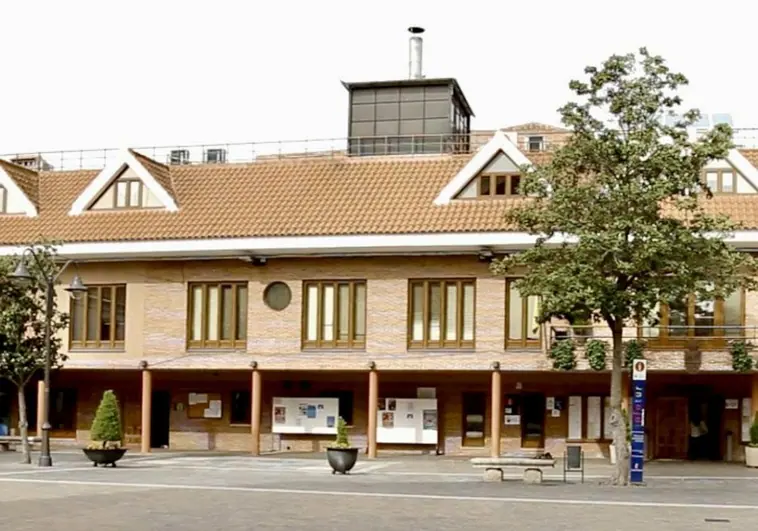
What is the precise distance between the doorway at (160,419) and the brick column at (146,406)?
2.30 meters

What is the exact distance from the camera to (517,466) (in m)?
26.6

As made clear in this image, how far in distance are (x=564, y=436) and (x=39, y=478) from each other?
54.7ft

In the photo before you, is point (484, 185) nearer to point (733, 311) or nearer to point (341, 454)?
point (733, 311)

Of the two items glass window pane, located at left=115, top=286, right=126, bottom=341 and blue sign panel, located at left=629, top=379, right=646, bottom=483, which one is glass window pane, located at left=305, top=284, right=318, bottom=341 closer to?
glass window pane, located at left=115, top=286, right=126, bottom=341

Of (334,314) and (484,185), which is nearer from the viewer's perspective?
(484,185)

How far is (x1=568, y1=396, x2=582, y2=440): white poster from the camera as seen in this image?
123 feet

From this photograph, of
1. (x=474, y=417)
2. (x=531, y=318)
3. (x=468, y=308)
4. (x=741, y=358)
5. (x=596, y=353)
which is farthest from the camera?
(x=474, y=417)

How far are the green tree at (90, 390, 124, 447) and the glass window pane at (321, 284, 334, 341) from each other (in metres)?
9.29

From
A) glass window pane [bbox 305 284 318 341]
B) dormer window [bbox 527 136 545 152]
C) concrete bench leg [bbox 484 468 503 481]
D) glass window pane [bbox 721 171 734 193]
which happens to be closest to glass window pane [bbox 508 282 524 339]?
glass window pane [bbox 305 284 318 341]

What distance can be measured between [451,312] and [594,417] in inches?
204

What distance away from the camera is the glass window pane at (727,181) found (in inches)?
1423

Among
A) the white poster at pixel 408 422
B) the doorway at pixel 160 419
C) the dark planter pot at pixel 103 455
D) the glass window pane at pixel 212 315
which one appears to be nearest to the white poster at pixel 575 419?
the white poster at pixel 408 422

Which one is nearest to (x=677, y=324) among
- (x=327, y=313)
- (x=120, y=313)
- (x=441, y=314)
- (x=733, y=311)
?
(x=733, y=311)

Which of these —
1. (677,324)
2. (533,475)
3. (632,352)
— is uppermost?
(677,324)
